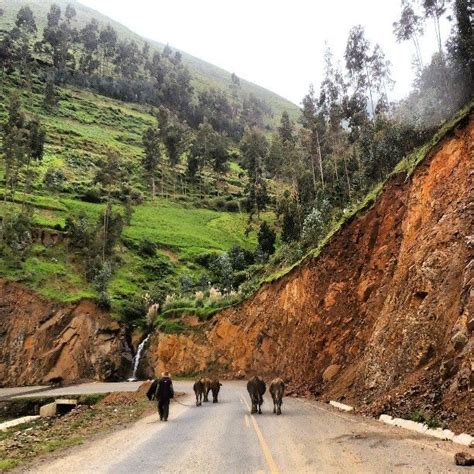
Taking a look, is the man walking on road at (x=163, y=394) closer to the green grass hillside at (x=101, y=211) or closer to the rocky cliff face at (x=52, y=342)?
the rocky cliff face at (x=52, y=342)

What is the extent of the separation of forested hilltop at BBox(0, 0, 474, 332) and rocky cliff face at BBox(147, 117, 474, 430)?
9.21ft

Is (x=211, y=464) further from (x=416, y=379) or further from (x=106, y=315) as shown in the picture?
(x=106, y=315)

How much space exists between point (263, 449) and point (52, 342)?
121ft

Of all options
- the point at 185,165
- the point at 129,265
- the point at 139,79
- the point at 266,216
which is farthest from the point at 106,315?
the point at 139,79

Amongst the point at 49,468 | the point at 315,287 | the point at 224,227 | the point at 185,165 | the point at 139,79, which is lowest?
the point at 49,468

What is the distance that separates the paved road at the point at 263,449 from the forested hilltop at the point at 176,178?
13.9m

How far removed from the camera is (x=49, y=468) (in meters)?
10.1

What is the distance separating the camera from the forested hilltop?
125ft

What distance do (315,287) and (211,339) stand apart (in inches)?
664

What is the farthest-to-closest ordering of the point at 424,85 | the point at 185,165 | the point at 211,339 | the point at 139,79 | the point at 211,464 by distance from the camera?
1. the point at 139,79
2. the point at 185,165
3. the point at 211,339
4. the point at 424,85
5. the point at 211,464

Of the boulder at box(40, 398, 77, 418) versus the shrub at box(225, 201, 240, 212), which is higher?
the shrub at box(225, 201, 240, 212)

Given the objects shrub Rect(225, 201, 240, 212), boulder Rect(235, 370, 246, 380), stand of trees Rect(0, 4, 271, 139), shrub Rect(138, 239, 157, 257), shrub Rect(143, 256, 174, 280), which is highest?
stand of trees Rect(0, 4, 271, 139)

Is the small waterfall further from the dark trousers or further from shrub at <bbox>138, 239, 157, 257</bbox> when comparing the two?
the dark trousers

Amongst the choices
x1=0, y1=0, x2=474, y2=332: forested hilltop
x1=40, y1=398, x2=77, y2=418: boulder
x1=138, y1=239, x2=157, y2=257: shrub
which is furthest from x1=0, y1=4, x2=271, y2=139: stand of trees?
x1=40, y1=398, x2=77, y2=418: boulder
